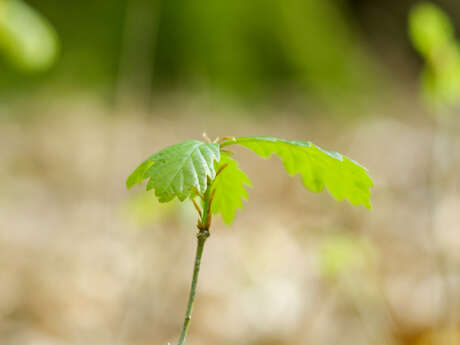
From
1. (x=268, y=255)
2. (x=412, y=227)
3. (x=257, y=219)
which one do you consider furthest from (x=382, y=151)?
(x=268, y=255)

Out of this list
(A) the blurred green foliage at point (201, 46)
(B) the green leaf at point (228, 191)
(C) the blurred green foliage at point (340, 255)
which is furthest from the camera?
(A) the blurred green foliage at point (201, 46)

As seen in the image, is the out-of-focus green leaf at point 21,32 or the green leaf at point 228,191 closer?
the green leaf at point 228,191

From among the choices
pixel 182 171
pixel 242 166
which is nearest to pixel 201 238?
pixel 182 171

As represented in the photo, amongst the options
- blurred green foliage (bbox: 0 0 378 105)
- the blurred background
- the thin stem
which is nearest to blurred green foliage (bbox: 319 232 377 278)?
the blurred background

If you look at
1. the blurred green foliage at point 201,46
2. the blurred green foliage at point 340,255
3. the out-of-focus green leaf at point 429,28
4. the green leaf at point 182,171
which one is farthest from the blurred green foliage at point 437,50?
the blurred green foliage at point 201,46

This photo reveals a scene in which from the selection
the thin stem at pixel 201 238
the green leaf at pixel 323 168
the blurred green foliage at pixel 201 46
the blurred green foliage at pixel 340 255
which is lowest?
the blurred green foliage at pixel 340 255

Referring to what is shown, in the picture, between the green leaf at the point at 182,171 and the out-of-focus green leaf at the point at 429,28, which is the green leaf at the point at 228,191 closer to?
the green leaf at the point at 182,171

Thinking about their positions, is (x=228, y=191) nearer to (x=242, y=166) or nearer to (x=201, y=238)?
(x=201, y=238)
